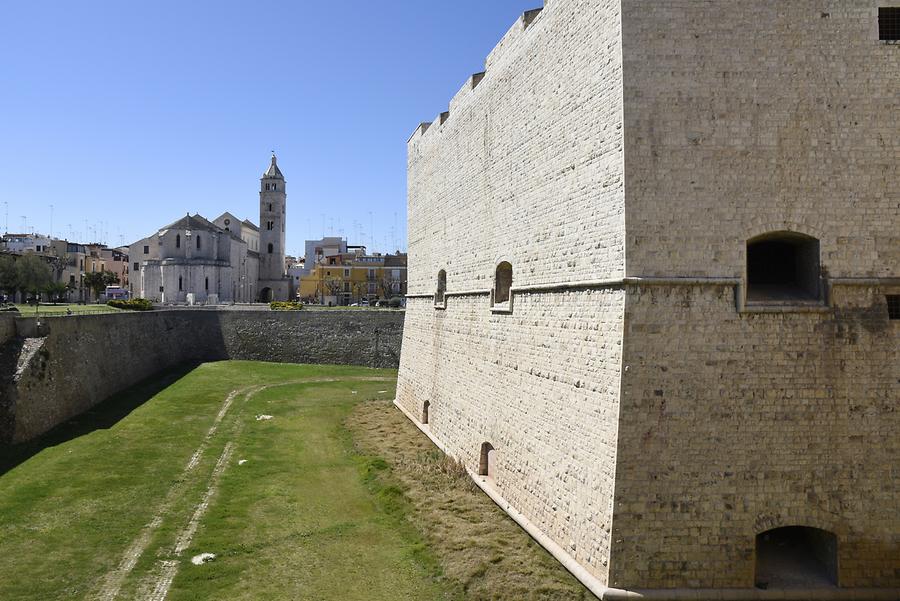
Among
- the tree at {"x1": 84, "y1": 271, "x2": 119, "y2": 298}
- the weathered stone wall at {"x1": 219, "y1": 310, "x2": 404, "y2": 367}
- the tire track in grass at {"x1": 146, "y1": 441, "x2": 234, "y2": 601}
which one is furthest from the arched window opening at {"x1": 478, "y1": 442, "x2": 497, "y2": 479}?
the tree at {"x1": 84, "y1": 271, "x2": 119, "y2": 298}

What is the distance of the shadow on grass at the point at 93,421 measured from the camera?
14.2 metres

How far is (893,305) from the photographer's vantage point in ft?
27.7

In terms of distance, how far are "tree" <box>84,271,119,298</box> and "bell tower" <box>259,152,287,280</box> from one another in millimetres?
13677

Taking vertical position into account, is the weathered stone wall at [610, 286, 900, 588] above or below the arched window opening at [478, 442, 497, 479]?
above

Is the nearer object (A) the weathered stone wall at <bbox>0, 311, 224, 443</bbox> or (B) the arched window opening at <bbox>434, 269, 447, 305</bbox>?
(A) the weathered stone wall at <bbox>0, 311, 224, 443</bbox>

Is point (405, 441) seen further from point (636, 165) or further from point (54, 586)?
point (636, 165)

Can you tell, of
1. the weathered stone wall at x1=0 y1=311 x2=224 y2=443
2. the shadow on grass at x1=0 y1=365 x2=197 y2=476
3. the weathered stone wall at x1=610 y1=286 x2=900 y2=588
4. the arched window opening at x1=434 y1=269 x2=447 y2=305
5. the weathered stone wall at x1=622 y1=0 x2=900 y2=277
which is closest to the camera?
the weathered stone wall at x1=610 y1=286 x2=900 y2=588

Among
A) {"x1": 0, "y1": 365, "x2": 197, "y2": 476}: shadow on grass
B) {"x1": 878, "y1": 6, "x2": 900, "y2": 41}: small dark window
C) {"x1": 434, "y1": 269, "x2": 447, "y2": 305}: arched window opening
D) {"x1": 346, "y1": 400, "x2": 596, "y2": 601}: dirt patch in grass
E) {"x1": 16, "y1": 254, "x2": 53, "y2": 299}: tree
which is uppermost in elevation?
{"x1": 878, "y1": 6, "x2": 900, "y2": 41}: small dark window

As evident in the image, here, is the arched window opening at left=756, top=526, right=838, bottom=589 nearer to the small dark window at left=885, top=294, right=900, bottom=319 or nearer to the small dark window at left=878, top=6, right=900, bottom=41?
the small dark window at left=885, top=294, right=900, bottom=319

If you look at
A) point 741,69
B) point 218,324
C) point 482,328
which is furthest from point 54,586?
point 218,324

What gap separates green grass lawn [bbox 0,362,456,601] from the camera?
352 inches

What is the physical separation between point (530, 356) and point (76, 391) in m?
13.9

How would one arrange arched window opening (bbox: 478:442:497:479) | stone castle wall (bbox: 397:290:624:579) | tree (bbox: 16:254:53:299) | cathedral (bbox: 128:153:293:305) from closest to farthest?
stone castle wall (bbox: 397:290:624:579) < arched window opening (bbox: 478:442:497:479) < tree (bbox: 16:254:53:299) < cathedral (bbox: 128:153:293:305)

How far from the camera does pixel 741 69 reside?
8594 millimetres
